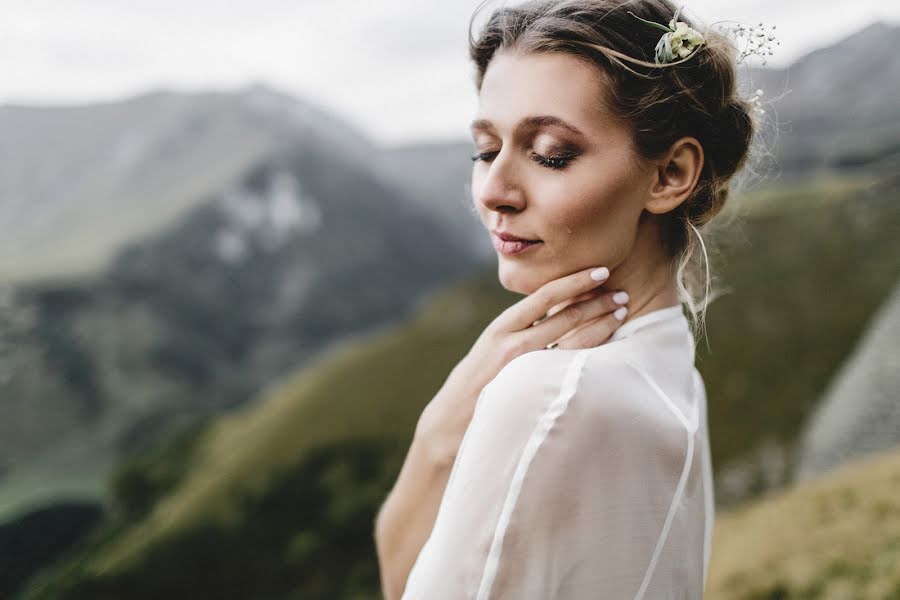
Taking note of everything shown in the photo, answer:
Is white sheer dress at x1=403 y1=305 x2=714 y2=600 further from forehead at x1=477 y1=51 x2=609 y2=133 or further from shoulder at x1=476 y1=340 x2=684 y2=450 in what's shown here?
forehead at x1=477 y1=51 x2=609 y2=133

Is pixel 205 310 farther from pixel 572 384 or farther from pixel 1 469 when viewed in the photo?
pixel 572 384

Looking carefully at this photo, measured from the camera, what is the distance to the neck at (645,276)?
240 cm

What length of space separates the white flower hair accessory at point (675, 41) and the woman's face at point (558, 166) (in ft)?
0.97

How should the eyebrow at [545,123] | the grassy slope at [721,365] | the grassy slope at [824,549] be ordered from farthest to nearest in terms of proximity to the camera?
1. the grassy slope at [721,365]
2. the grassy slope at [824,549]
3. the eyebrow at [545,123]

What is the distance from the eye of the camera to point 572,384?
179cm

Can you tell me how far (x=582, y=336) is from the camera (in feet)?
7.40

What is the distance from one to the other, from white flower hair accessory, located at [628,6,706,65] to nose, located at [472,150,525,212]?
627 millimetres

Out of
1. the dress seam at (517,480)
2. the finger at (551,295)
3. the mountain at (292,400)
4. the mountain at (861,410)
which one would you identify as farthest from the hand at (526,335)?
the mountain at (861,410)

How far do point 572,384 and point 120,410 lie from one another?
457 ft

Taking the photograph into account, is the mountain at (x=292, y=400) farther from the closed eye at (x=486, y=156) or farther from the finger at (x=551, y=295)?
the finger at (x=551, y=295)

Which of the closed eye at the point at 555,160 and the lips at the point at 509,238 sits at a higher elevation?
the closed eye at the point at 555,160

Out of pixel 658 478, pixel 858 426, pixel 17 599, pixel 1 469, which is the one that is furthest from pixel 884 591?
pixel 1 469

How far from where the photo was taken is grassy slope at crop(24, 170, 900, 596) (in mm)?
43969

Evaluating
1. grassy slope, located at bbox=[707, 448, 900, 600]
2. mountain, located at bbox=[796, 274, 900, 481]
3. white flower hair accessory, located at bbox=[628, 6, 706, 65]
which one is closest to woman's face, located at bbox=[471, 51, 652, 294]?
white flower hair accessory, located at bbox=[628, 6, 706, 65]
